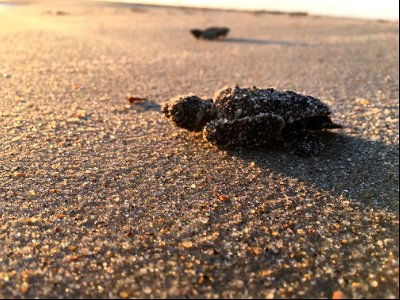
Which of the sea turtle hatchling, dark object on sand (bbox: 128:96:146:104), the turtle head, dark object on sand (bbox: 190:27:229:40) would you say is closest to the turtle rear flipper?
the sea turtle hatchling

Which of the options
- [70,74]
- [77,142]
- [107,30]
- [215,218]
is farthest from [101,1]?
[215,218]

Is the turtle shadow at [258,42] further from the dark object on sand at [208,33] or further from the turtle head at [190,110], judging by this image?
the turtle head at [190,110]

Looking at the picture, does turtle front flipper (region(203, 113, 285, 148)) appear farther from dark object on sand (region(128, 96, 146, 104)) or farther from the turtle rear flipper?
dark object on sand (region(128, 96, 146, 104))

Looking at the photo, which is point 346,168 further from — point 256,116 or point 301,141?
point 256,116

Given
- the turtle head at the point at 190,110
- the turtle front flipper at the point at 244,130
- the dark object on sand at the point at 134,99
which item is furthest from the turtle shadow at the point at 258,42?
the turtle front flipper at the point at 244,130

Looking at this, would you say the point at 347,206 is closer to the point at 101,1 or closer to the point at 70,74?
the point at 70,74

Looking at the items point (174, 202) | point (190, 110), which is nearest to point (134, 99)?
point (190, 110)
